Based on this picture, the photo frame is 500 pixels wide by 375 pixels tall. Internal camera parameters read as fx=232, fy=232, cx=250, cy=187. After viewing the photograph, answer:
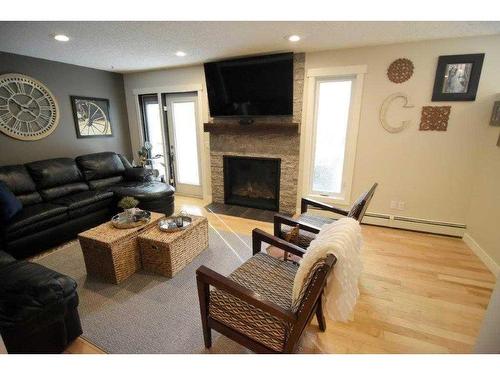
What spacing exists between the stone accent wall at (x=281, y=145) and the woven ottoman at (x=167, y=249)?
1.74 meters

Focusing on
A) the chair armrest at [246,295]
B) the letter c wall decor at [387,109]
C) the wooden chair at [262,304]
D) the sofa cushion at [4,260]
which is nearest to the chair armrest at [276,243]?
the wooden chair at [262,304]

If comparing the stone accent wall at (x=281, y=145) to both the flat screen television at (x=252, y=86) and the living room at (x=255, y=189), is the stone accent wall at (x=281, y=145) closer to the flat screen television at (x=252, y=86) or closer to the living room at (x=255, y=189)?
the living room at (x=255, y=189)

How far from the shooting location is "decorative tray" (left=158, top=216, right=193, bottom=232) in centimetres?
221

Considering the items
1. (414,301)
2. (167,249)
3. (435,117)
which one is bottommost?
(414,301)

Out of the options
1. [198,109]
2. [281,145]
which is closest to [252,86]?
[281,145]

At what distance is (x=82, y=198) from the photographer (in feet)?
9.61

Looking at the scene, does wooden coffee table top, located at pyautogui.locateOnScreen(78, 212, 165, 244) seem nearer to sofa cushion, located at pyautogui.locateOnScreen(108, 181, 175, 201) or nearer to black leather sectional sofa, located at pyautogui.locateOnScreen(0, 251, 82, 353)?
black leather sectional sofa, located at pyautogui.locateOnScreen(0, 251, 82, 353)

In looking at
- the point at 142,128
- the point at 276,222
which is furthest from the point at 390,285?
the point at 142,128

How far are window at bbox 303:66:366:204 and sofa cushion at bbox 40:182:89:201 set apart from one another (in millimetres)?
3275

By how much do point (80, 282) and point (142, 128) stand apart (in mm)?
3359

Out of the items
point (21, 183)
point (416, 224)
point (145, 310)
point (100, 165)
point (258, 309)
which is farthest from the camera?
point (100, 165)

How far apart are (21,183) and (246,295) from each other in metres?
3.30

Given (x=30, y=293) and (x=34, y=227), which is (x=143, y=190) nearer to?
(x=34, y=227)
